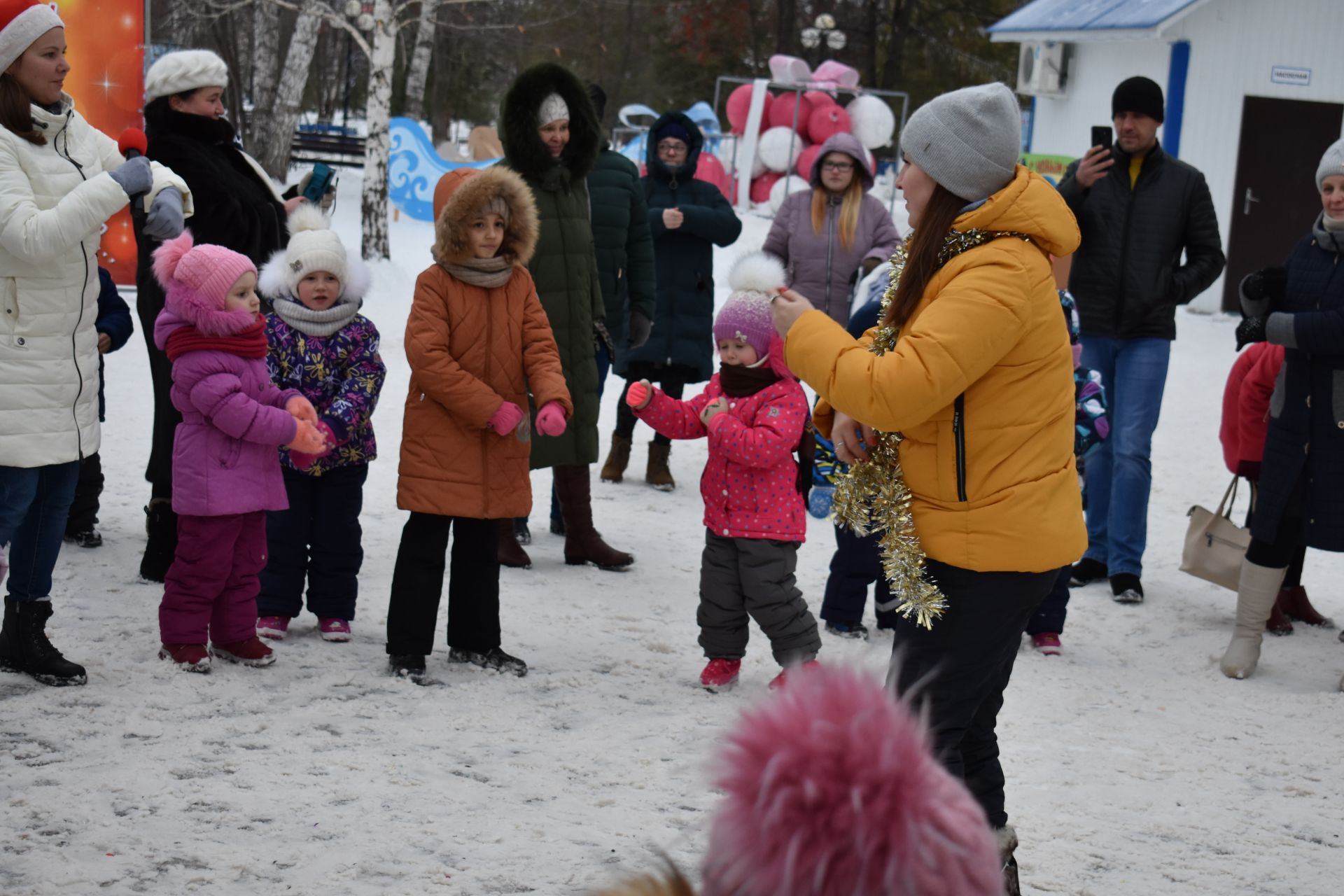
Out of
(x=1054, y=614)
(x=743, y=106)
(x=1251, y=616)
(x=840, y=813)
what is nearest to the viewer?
(x=840, y=813)

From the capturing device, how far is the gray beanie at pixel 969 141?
287 cm

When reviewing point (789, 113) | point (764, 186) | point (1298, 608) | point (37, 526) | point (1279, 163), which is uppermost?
point (789, 113)

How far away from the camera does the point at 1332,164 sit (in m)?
5.29

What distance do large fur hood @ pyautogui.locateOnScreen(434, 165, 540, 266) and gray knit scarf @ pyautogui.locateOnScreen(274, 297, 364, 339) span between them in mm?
408

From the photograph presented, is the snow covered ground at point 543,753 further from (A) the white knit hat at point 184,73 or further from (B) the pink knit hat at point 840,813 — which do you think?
(A) the white knit hat at point 184,73

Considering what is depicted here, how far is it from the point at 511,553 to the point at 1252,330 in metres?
3.34

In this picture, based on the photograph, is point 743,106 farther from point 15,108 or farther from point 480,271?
point 15,108

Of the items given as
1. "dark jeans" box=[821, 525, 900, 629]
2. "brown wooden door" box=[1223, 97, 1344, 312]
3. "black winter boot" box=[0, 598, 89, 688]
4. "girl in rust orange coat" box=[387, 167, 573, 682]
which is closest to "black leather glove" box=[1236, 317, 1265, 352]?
"dark jeans" box=[821, 525, 900, 629]

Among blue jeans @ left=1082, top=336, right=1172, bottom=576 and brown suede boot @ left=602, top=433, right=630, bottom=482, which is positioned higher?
blue jeans @ left=1082, top=336, right=1172, bottom=576

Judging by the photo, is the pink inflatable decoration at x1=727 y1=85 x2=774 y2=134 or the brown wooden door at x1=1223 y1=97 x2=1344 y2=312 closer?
the brown wooden door at x1=1223 y1=97 x2=1344 y2=312

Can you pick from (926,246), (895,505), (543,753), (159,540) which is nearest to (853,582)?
(543,753)

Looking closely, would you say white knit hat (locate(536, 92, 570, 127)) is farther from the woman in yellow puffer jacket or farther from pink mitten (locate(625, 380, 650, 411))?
the woman in yellow puffer jacket

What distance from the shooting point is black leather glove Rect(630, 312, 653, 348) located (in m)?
7.17

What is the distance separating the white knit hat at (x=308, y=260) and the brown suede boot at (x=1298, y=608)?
437cm
